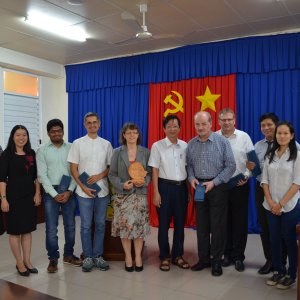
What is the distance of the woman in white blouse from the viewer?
104 inches

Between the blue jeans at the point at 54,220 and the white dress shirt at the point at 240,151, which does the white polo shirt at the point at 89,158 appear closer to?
the blue jeans at the point at 54,220

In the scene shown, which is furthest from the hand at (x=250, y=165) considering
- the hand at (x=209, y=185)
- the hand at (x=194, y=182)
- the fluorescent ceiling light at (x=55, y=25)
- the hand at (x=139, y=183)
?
the fluorescent ceiling light at (x=55, y=25)

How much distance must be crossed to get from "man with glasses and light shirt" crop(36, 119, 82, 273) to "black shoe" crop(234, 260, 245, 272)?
167 cm

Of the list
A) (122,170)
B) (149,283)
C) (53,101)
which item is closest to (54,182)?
(122,170)

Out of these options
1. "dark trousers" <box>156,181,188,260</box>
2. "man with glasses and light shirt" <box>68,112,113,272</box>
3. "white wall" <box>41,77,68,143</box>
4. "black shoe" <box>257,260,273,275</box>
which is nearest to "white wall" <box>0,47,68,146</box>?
"white wall" <box>41,77,68,143</box>

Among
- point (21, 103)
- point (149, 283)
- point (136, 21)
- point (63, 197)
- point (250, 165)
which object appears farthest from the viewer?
point (21, 103)

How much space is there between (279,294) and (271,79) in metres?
2.80

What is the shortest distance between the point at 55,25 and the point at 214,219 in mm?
2970

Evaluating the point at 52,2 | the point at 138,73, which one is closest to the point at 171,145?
the point at 52,2

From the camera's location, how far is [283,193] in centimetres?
269

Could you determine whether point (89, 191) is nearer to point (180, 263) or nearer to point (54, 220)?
point (54, 220)

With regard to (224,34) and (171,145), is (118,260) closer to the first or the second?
(171,145)

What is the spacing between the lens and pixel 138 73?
5.45m

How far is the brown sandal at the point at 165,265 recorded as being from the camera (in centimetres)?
327
